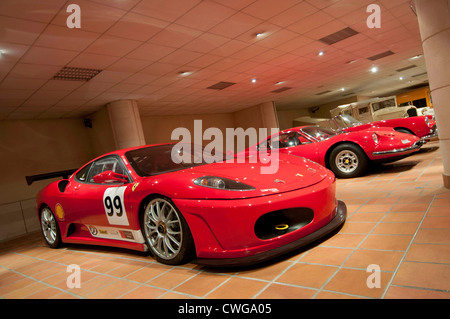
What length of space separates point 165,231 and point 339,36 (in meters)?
7.08

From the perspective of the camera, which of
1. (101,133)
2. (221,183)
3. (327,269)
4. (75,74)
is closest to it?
(327,269)

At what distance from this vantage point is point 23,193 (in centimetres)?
927

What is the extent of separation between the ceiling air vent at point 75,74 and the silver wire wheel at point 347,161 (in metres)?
5.49

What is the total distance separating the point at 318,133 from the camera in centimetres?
550

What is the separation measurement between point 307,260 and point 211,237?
0.70 metres

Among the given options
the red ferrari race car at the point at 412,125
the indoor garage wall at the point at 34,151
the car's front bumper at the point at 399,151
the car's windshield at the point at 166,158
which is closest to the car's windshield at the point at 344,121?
the red ferrari race car at the point at 412,125

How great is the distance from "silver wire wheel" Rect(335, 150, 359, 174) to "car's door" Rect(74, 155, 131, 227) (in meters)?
3.83

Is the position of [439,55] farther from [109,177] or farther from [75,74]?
[75,74]

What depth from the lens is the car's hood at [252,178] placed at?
202 centimetres

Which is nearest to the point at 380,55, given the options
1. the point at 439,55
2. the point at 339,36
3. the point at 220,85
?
the point at 339,36

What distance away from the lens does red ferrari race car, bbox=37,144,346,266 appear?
1.93m

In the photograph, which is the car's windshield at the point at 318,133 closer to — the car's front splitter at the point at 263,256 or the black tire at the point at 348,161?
the black tire at the point at 348,161
